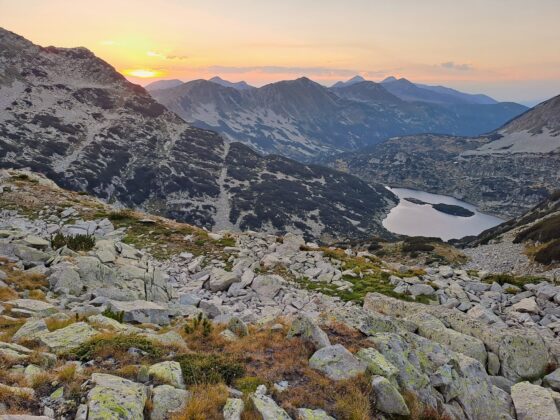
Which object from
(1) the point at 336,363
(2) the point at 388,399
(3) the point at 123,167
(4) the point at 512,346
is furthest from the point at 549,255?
(3) the point at 123,167

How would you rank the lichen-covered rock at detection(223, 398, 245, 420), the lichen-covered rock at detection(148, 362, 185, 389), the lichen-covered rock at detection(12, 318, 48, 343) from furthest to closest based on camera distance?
the lichen-covered rock at detection(12, 318, 48, 343)
the lichen-covered rock at detection(148, 362, 185, 389)
the lichen-covered rock at detection(223, 398, 245, 420)

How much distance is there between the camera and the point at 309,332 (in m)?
11.7

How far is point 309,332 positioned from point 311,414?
3666 millimetres

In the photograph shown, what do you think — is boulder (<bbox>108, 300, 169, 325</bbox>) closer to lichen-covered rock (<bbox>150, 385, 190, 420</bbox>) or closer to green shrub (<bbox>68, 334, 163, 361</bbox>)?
green shrub (<bbox>68, 334, 163, 361</bbox>)

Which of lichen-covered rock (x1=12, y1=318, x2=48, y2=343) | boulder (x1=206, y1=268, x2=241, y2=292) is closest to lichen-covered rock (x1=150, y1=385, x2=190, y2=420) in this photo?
lichen-covered rock (x1=12, y1=318, x2=48, y2=343)

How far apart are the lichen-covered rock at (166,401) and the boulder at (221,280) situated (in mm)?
13681

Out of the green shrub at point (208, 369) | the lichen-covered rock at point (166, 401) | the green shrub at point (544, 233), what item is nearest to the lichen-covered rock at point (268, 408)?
the green shrub at point (208, 369)

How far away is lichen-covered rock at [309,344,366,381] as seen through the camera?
32.1 ft

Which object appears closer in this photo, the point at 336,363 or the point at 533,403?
the point at 336,363

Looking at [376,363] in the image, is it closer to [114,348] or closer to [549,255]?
[114,348]

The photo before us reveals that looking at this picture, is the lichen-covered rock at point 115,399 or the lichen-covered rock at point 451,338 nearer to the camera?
the lichen-covered rock at point 115,399

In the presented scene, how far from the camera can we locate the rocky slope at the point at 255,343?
8047 mm

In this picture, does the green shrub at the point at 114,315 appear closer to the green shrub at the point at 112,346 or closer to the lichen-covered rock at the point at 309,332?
the green shrub at the point at 112,346

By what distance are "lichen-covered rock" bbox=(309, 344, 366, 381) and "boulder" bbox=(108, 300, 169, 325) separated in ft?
23.7
